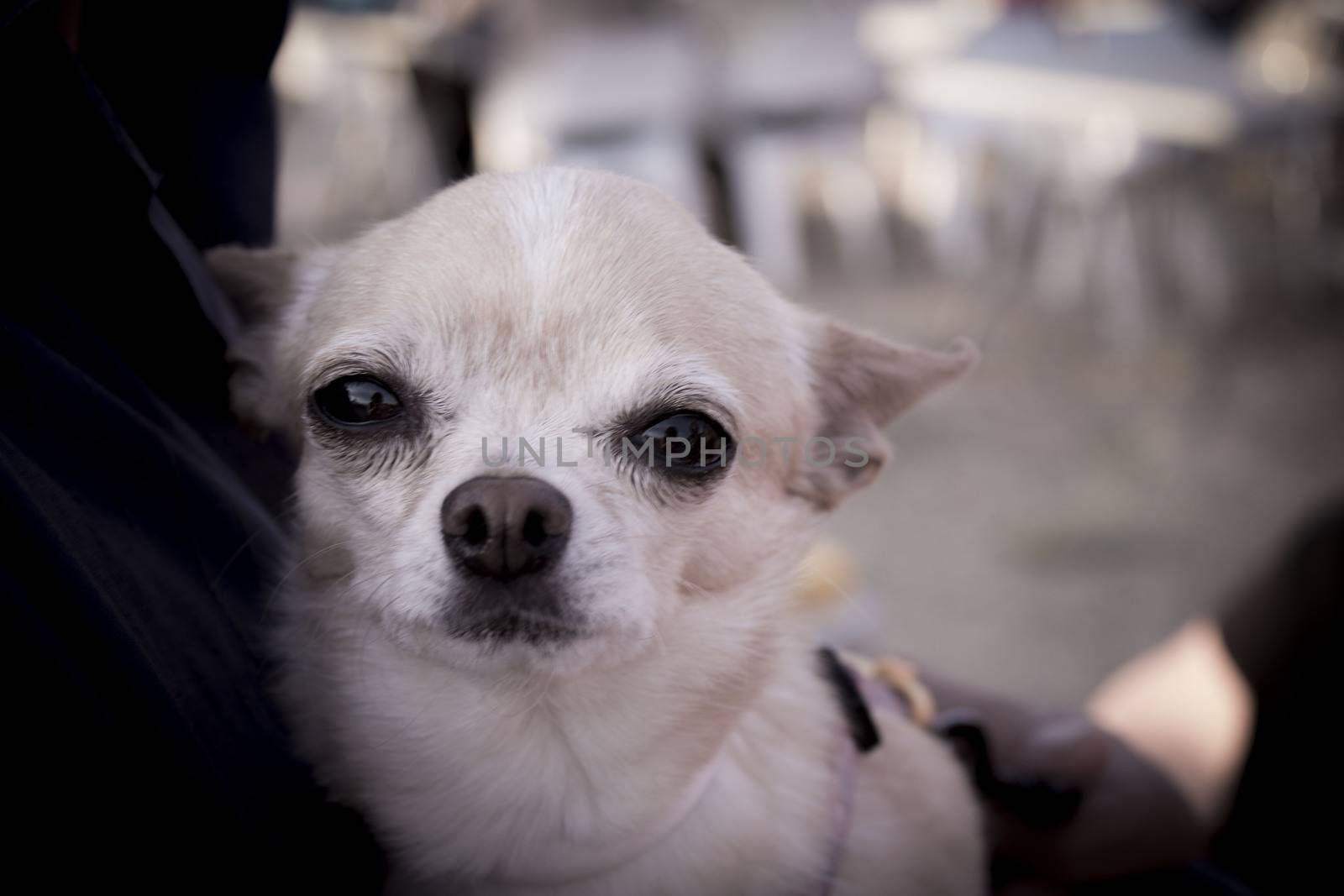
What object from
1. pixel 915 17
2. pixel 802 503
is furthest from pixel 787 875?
pixel 915 17

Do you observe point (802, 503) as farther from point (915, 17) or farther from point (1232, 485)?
point (915, 17)

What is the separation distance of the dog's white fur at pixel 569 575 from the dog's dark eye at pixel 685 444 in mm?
38

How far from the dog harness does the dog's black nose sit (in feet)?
2.11

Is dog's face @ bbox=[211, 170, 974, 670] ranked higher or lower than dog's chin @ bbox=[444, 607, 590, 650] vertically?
higher

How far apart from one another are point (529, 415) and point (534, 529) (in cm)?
18

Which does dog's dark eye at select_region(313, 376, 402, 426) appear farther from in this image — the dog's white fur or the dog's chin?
the dog's chin

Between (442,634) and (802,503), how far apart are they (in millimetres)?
601

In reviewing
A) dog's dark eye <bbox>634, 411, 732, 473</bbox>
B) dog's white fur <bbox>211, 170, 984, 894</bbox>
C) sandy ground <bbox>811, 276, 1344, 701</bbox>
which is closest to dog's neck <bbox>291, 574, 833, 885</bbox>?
dog's white fur <bbox>211, 170, 984, 894</bbox>

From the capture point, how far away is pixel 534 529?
1055 millimetres

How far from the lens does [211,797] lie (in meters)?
0.91

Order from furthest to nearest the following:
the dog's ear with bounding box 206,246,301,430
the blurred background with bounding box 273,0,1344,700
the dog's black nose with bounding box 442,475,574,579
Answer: the blurred background with bounding box 273,0,1344,700 < the dog's ear with bounding box 206,246,301,430 < the dog's black nose with bounding box 442,475,574,579

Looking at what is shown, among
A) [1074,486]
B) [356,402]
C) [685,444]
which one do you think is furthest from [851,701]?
[1074,486]

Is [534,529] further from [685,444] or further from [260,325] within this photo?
[260,325]

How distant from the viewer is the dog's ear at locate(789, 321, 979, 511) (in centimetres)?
145
